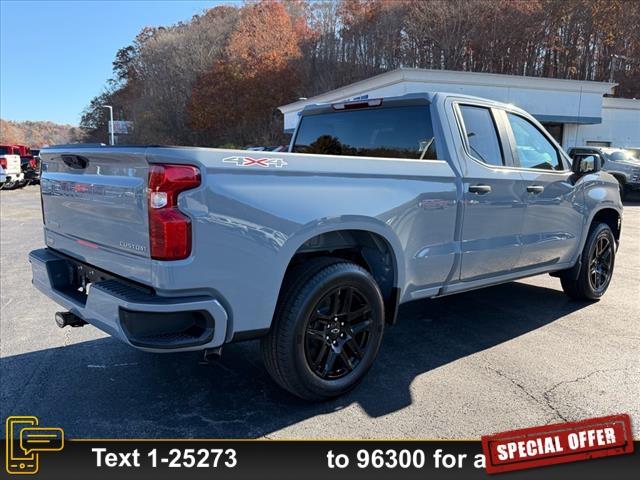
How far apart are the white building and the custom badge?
17.5 metres

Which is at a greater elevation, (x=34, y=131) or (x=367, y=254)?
(x=34, y=131)

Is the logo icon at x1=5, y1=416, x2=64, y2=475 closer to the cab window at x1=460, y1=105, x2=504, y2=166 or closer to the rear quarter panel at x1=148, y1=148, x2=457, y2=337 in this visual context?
the rear quarter panel at x1=148, y1=148, x2=457, y2=337

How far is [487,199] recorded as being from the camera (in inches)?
158

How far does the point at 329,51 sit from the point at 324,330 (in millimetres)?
52266

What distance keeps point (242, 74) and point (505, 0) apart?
23.6 metres

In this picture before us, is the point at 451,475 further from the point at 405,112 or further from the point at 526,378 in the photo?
the point at 405,112

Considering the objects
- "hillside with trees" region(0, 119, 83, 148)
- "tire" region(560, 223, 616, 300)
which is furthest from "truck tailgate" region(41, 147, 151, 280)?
"hillside with trees" region(0, 119, 83, 148)

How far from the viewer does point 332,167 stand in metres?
3.04

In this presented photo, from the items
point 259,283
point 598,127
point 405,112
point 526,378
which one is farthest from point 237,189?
point 598,127

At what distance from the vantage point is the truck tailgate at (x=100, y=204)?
263cm

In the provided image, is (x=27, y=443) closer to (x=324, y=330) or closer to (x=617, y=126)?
(x=324, y=330)

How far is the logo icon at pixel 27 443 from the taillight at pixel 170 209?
4.37 feet

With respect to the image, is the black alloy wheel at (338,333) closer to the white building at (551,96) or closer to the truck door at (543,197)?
the truck door at (543,197)

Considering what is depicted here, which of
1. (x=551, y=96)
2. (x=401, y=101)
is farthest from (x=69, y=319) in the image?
(x=551, y=96)
